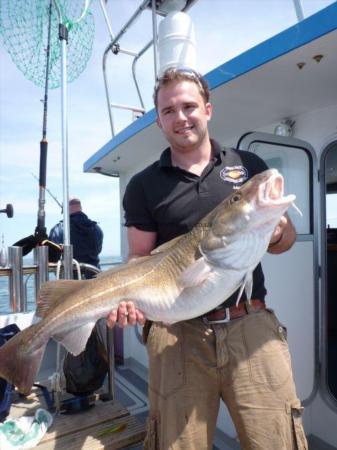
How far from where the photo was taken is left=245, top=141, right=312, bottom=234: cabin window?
147 inches

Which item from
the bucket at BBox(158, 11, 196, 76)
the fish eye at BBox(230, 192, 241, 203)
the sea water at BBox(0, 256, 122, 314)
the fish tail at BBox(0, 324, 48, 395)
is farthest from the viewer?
the sea water at BBox(0, 256, 122, 314)

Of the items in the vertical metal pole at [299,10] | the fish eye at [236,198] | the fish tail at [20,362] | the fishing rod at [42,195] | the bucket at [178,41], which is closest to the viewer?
the fish eye at [236,198]

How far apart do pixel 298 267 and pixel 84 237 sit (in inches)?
181

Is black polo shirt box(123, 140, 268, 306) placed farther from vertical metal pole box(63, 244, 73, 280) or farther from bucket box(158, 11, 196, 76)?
bucket box(158, 11, 196, 76)

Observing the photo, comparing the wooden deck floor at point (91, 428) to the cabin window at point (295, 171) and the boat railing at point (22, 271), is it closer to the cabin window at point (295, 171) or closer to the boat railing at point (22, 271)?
the boat railing at point (22, 271)

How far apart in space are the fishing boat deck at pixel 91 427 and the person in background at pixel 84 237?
156 inches

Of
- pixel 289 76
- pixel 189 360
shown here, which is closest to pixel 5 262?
pixel 189 360

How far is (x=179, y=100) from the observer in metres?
2.40

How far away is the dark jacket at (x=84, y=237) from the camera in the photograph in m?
7.15

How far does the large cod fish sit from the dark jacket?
4.71m

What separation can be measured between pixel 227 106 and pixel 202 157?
1770 mm

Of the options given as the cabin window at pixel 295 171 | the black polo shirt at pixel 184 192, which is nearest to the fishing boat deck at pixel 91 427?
the black polo shirt at pixel 184 192

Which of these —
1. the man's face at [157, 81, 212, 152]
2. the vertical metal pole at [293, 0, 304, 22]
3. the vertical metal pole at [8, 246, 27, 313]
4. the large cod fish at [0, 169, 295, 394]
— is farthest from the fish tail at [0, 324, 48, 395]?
the vertical metal pole at [293, 0, 304, 22]

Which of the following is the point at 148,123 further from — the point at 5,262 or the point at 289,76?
the point at 5,262
